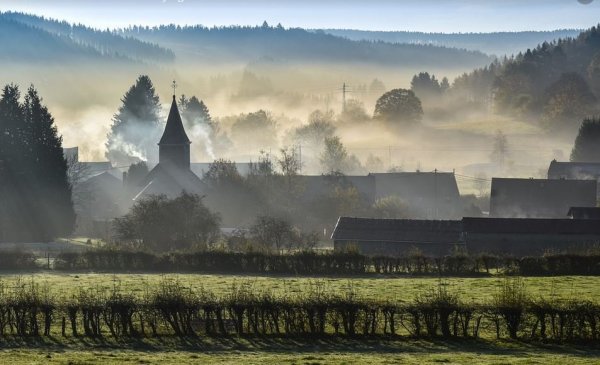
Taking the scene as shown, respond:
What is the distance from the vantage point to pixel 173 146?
89.8 metres

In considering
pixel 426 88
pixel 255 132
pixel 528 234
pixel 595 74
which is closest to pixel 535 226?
pixel 528 234

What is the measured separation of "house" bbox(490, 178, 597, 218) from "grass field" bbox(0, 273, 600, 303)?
43.1 m

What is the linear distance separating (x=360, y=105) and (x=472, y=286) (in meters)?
151

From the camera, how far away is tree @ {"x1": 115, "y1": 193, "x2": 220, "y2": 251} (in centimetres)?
6431

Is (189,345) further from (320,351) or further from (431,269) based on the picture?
(431,269)

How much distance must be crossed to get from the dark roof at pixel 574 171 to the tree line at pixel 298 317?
241 ft

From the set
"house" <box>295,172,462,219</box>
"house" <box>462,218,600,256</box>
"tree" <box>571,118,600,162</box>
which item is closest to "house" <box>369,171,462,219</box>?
"house" <box>295,172,462,219</box>

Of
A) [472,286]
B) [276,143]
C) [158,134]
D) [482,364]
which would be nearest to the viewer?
[482,364]

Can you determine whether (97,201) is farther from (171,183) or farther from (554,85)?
(554,85)

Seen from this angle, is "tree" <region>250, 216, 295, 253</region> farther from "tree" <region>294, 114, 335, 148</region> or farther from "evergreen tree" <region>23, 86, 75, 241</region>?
"tree" <region>294, 114, 335, 148</region>

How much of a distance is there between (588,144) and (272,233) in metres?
65.0

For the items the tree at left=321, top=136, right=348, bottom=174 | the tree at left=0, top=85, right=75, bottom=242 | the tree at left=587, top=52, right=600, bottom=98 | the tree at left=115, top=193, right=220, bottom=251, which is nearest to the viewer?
the tree at left=115, top=193, right=220, bottom=251

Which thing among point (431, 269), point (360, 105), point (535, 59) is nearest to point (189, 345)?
point (431, 269)

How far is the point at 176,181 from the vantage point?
87.4 m
